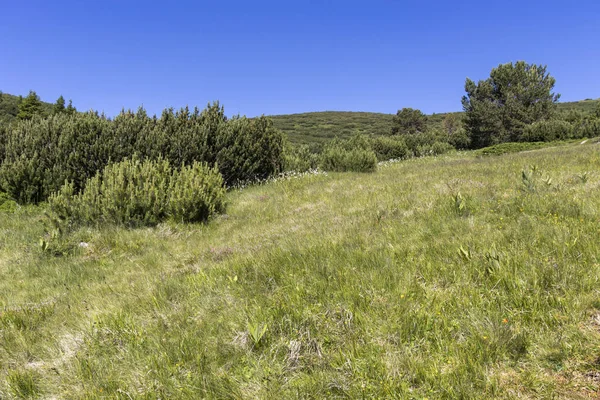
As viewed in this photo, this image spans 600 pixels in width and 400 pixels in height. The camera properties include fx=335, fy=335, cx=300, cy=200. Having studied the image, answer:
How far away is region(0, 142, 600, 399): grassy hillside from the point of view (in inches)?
84.6

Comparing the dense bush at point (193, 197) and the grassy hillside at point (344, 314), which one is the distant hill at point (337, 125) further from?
the grassy hillside at point (344, 314)

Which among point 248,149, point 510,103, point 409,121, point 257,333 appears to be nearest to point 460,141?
point 510,103

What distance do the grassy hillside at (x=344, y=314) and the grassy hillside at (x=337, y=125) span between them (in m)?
66.3

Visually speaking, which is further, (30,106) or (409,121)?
(409,121)

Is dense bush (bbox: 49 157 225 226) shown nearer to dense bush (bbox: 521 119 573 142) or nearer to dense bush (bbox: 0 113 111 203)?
dense bush (bbox: 0 113 111 203)

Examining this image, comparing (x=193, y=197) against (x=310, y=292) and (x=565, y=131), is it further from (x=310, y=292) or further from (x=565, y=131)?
(x=565, y=131)

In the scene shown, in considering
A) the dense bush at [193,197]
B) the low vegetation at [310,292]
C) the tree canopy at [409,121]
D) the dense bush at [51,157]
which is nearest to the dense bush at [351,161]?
the low vegetation at [310,292]

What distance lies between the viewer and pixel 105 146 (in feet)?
35.1

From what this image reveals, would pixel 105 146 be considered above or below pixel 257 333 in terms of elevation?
above

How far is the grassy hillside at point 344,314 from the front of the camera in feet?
7.05

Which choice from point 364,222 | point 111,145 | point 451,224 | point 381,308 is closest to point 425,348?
point 381,308

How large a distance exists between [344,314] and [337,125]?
94129 mm

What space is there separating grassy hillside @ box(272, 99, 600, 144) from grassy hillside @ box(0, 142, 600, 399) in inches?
2609

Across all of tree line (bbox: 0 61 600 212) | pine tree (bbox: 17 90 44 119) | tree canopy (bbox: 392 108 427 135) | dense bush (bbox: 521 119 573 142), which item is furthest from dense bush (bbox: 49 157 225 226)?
tree canopy (bbox: 392 108 427 135)
